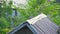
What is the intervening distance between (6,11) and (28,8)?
148 inches

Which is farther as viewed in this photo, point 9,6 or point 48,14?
point 48,14

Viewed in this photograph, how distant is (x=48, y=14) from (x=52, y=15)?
42 centimetres

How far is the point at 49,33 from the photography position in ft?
47.7

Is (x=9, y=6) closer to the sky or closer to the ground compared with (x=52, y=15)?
closer to the sky

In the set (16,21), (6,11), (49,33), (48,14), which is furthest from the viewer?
(48,14)

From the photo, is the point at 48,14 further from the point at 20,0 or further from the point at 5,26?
the point at 20,0

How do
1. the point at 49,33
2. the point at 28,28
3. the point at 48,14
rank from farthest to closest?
the point at 48,14, the point at 49,33, the point at 28,28

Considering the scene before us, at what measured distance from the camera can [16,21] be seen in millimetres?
19984

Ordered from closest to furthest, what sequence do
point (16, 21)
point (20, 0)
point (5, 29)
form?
point (5, 29) → point (16, 21) → point (20, 0)

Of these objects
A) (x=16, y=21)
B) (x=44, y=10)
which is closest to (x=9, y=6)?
(x=16, y=21)

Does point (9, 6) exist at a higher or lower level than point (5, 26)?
higher

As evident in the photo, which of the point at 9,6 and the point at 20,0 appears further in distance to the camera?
the point at 20,0

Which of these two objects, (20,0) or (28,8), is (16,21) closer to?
(28,8)

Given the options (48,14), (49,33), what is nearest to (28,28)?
(49,33)
